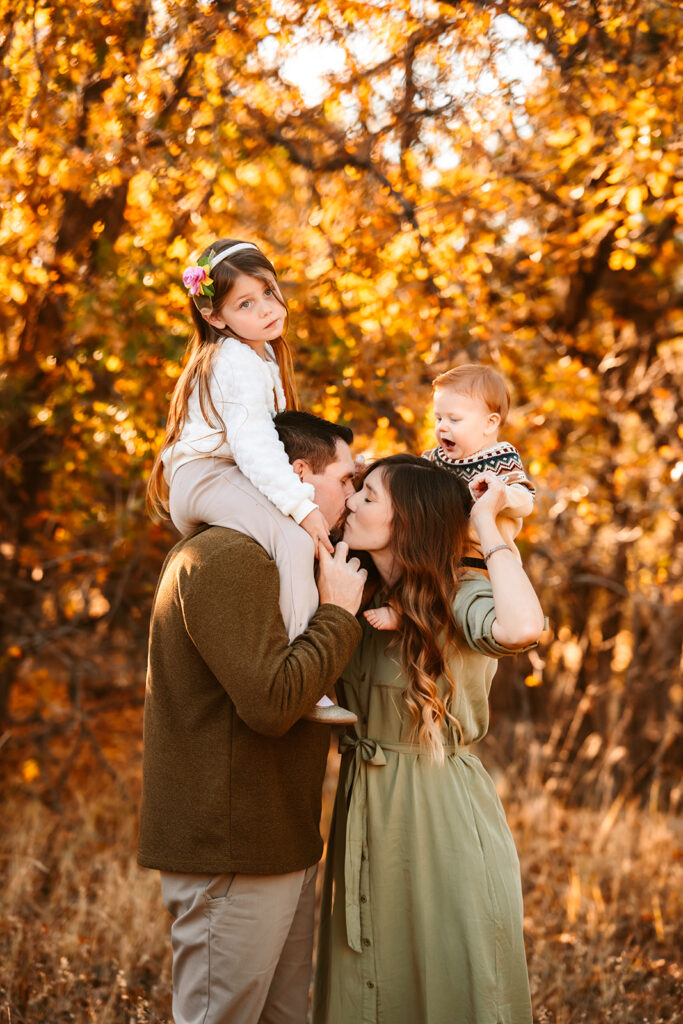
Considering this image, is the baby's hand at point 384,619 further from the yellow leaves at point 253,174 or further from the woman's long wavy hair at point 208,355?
the yellow leaves at point 253,174

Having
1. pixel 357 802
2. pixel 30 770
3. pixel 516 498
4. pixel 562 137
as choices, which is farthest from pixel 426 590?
pixel 30 770

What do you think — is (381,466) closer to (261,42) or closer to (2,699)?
(261,42)

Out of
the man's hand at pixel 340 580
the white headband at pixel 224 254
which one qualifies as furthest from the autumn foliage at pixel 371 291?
the man's hand at pixel 340 580

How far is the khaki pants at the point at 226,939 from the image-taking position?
82.0 inches

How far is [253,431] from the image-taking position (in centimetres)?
230

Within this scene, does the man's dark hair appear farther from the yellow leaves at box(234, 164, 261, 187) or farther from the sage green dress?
the yellow leaves at box(234, 164, 261, 187)

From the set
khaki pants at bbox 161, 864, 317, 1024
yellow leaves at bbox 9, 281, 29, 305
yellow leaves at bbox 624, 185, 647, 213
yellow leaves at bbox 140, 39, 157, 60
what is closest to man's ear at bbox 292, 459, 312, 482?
khaki pants at bbox 161, 864, 317, 1024

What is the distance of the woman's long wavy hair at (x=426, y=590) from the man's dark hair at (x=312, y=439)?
0.52 ft

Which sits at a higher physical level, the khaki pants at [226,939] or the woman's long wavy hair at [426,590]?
the woman's long wavy hair at [426,590]

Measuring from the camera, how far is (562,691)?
245 inches

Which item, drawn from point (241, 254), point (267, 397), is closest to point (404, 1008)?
point (267, 397)

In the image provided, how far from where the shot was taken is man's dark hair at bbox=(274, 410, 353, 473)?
2355 mm

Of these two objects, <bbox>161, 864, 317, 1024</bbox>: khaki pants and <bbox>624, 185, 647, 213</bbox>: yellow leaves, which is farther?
<bbox>624, 185, 647, 213</bbox>: yellow leaves

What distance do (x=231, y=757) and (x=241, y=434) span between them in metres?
0.77
